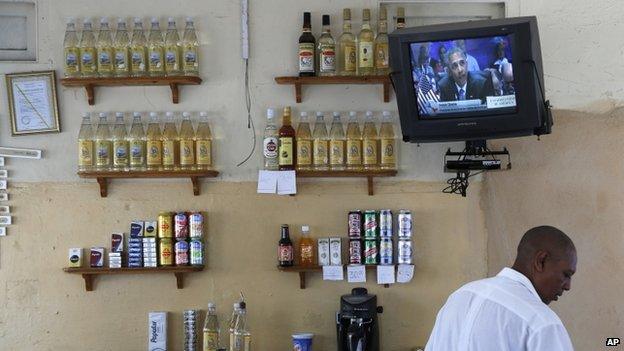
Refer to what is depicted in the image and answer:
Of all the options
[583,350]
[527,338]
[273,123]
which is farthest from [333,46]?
[527,338]

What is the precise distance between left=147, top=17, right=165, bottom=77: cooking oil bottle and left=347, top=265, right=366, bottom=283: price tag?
1343 millimetres

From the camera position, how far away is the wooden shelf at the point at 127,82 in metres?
4.45

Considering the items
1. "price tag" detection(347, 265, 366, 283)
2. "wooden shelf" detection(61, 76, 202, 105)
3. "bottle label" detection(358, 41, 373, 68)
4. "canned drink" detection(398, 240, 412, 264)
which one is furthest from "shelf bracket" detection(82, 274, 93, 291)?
"bottle label" detection(358, 41, 373, 68)

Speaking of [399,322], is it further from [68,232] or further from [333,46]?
[68,232]

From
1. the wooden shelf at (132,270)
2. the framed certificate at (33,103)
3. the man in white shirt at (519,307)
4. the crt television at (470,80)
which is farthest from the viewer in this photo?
the framed certificate at (33,103)

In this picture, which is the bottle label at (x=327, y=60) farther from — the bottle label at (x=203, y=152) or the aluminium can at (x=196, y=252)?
the aluminium can at (x=196, y=252)

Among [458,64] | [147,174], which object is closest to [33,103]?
[147,174]

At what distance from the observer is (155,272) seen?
177 inches

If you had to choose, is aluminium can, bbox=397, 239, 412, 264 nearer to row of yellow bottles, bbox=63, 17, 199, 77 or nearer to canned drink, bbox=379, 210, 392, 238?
canned drink, bbox=379, 210, 392, 238

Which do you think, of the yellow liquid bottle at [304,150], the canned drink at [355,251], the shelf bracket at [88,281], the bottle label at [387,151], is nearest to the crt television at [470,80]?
the bottle label at [387,151]

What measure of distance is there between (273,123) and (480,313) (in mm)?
2149

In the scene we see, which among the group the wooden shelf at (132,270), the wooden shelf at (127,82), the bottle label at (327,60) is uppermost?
the bottle label at (327,60)

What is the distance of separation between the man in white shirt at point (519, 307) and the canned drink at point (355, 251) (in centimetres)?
155

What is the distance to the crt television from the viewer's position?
3938mm
